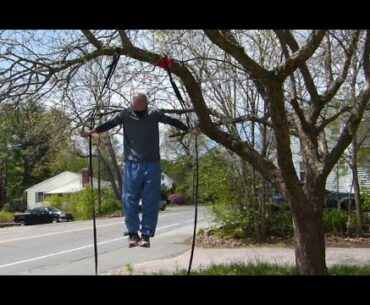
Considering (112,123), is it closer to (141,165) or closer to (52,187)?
(141,165)

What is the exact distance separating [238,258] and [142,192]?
7.63 metres

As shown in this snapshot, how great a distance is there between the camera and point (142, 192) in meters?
6.29

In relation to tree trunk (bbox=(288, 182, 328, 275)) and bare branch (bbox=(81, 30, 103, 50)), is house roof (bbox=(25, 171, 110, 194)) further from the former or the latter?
bare branch (bbox=(81, 30, 103, 50))

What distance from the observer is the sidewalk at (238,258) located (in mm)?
12125

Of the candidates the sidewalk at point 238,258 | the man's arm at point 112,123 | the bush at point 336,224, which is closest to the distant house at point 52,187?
the bush at point 336,224

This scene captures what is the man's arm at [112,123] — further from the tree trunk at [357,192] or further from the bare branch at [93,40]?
the tree trunk at [357,192]

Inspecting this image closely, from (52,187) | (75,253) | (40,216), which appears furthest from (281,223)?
(52,187)

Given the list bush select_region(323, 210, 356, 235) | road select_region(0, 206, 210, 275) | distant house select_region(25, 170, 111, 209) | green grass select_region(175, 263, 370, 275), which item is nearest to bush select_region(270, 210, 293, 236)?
bush select_region(323, 210, 356, 235)

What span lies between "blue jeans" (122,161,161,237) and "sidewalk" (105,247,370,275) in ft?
17.6

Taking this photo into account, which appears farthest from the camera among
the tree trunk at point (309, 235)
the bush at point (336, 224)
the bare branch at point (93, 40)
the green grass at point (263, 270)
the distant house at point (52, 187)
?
the distant house at point (52, 187)

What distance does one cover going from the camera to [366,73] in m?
9.05

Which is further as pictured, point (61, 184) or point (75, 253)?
point (61, 184)
